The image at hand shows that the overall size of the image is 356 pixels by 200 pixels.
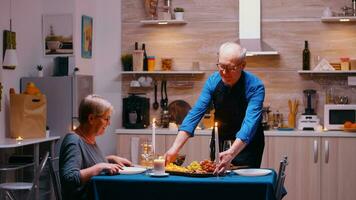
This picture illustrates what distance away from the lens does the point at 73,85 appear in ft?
20.1

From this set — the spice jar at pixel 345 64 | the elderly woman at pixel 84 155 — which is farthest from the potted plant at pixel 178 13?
the elderly woman at pixel 84 155

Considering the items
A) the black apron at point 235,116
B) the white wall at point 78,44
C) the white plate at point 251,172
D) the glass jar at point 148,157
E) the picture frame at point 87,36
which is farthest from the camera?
the picture frame at point 87,36

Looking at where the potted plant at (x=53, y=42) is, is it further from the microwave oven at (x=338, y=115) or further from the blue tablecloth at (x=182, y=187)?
the blue tablecloth at (x=182, y=187)

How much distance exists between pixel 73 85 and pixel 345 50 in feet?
9.41

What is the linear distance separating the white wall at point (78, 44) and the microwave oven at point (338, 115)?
2.32m

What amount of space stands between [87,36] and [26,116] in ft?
4.52

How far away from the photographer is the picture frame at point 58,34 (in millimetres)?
6527

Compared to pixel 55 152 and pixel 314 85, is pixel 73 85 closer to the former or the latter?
pixel 55 152

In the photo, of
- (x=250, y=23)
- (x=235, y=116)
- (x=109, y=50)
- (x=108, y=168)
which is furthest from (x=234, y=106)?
(x=109, y=50)

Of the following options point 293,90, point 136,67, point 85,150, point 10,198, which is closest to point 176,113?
point 136,67

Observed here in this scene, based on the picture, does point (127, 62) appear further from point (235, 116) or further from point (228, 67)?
point (228, 67)

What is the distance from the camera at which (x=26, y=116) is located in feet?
19.1

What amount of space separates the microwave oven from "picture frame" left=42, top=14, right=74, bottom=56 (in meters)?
2.71

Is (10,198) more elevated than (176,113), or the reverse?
(176,113)
